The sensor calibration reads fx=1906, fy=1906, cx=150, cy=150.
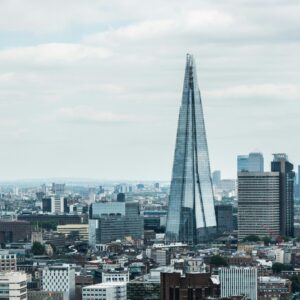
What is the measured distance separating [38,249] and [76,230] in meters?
27.9

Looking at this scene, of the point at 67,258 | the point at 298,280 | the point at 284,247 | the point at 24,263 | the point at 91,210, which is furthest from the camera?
the point at 91,210

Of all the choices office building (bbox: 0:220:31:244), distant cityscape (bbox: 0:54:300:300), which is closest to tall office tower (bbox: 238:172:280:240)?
distant cityscape (bbox: 0:54:300:300)

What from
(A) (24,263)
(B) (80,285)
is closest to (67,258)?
(A) (24,263)

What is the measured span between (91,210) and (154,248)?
153 feet

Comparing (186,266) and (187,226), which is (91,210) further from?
(186,266)

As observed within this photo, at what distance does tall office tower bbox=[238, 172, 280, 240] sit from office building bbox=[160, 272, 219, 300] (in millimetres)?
75845

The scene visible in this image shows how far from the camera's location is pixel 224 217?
159250mm

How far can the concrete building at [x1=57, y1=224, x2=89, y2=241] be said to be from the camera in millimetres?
149750

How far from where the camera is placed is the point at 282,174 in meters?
154

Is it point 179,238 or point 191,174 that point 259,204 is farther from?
point 179,238

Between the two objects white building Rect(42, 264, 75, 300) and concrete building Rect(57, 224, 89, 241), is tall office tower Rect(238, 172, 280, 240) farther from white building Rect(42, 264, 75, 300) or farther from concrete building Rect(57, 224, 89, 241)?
white building Rect(42, 264, 75, 300)

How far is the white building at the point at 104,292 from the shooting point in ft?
267

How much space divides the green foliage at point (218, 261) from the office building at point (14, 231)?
33.8 meters

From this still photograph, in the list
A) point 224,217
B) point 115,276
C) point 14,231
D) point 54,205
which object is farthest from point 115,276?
point 54,205
